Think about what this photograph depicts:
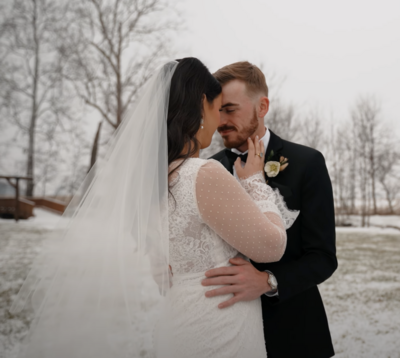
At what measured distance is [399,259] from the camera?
9828 millimetres

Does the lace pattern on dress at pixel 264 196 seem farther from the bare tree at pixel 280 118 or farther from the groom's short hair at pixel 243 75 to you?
the bare tree at pixel 280 118

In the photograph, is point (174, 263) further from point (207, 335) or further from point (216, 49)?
point (216, 49)

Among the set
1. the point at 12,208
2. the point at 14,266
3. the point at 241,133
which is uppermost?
the point at 241,133

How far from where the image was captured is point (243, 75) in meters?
2.63

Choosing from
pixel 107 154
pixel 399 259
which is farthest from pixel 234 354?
pixel 399 259

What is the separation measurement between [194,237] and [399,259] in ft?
32.8

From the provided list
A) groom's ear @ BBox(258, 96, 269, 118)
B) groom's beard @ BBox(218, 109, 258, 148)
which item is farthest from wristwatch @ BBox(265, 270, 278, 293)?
groom's ear @ BBox(258, 96, 269, 118)

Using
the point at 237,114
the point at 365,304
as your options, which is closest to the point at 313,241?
the point at 237,114

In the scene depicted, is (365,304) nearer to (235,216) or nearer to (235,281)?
(235,281)

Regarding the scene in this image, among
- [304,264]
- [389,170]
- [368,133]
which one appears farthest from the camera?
[368,133]

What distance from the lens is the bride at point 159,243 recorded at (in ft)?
5.35

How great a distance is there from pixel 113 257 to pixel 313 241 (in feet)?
3.99

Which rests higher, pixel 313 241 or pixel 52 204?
pixel 313 241

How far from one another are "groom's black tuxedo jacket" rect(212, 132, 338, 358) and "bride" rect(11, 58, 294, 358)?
0.75 feet
